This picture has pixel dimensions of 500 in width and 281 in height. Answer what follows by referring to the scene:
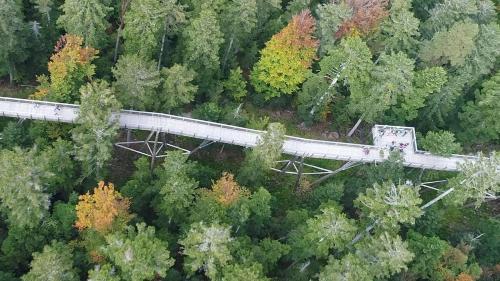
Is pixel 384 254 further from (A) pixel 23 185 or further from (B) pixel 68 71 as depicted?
(B) pixel 68 71

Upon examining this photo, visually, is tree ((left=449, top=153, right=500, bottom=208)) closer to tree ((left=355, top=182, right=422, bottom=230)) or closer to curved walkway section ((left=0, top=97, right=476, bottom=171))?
tree ((left=355, top=182, right=422, bottom=230))

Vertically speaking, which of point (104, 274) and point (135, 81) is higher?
point (135, 81)

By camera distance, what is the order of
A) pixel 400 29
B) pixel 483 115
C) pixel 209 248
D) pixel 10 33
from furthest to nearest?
1. pixel 483 115
2. pixel 400 29
3. pixel 10 33
4. pixel 209 248

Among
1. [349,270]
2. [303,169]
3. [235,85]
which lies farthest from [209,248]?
[235,85]

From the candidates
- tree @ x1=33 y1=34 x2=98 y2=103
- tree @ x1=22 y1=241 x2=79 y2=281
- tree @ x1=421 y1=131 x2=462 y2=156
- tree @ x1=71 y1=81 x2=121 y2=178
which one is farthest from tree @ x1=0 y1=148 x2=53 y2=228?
tree @ x1=421 y1=131 x2=462 y2=156

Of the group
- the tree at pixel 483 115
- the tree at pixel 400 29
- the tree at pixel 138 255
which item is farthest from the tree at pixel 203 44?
the tree at pixel 483 115

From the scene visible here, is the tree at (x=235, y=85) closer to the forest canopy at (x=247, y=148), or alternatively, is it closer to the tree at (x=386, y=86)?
the forest canopy at (x=247, y=148)

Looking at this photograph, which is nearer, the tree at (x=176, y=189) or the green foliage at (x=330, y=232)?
A: the green foliage at (x=330, y=232)

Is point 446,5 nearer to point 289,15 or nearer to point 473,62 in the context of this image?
point 473,62
